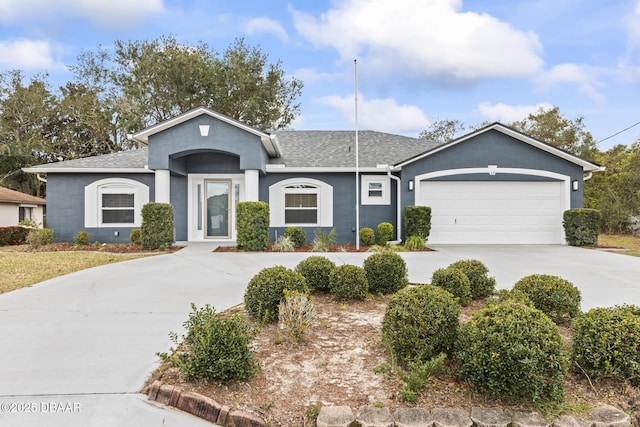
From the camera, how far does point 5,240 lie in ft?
48.1

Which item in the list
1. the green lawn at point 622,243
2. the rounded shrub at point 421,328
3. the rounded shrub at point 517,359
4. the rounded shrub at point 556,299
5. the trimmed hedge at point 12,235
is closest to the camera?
the rounded shrub at point 517,359

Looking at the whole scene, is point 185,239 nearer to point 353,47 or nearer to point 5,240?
point 5,240

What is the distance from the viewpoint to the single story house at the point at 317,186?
40.2 ft

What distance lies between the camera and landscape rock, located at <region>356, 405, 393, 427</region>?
2.46 meters

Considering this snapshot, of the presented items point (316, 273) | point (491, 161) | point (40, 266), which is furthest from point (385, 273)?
point (491, 161)

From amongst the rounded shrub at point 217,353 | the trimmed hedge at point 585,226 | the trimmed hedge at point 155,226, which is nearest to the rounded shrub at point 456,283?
the rounded shrub at point 217,353

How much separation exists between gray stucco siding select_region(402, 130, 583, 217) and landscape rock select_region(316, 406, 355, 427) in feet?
35.6

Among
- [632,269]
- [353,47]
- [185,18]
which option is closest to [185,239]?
[185,18]

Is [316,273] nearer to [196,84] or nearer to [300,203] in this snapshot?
[300,203]

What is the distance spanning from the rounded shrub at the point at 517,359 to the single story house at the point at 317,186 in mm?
9940

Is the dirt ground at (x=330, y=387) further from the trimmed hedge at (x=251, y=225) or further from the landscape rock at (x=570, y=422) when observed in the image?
the trimmed hedge at (x=251, y=225)

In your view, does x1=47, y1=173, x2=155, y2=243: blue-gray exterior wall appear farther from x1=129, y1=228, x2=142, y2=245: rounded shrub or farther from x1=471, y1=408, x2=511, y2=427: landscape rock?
x1=471, y1=408, x2=511, y2=427: landscape rock

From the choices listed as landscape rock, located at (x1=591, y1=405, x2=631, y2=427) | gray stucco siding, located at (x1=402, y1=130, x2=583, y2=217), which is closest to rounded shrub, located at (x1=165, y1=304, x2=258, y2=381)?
landscape rock, located at (x1=591, y1=405, x2=631, y2=427)

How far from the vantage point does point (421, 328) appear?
316 cm
